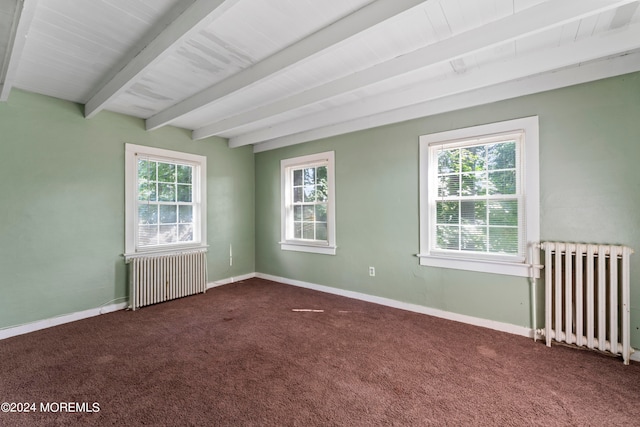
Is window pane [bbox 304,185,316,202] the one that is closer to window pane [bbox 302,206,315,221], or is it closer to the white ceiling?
window pane [bbox 302,206,315,221]

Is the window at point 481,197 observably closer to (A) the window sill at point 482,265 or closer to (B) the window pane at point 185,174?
(A) the window sill at point 482,265

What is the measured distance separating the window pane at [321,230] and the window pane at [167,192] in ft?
7.27

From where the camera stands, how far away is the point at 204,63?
7.98 feet

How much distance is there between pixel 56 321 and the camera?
3127 mm

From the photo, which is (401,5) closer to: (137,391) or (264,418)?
(264,418)

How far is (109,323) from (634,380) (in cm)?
479

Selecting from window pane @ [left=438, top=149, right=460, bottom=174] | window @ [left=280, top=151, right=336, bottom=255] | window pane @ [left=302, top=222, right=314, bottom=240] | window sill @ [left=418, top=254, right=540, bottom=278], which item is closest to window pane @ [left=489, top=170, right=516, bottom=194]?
window pane @ [left=438, top=149, right=460, bottom=174]

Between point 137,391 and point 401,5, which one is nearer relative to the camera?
point 401,5

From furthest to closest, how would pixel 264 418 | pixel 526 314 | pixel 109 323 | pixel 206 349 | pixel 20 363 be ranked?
1. pixel 109 323
2. pixel 526 314
3. pixel 206 349
4. pixel 20 363
5. pixel 264 418

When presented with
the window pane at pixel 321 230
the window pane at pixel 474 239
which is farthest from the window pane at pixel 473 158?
the window pane at pixel 321 230

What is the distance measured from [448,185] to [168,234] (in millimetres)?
3881

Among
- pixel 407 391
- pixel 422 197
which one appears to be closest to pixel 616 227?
pixel 422 197

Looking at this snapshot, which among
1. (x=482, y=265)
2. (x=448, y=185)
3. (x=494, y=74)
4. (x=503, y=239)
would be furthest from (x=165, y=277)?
(x=494, y=74)

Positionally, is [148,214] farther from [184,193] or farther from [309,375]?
[309,375]
